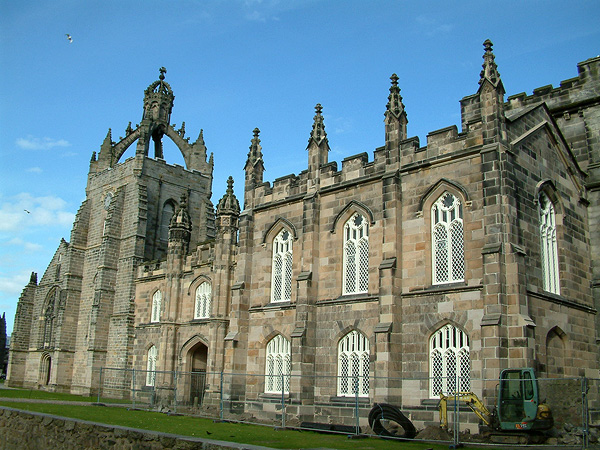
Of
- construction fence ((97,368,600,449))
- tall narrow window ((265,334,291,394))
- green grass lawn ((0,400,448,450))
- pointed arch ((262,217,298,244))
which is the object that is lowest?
green grass lawn ((0,400,448,450))

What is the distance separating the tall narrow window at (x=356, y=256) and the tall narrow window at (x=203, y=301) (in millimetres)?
11107

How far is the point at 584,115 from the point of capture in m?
24.2

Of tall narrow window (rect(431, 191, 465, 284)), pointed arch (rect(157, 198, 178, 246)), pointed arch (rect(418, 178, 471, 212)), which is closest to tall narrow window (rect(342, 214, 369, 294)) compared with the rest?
pointed arch (rect(418, 178, 471, 212))

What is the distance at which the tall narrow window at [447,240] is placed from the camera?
2034 cm

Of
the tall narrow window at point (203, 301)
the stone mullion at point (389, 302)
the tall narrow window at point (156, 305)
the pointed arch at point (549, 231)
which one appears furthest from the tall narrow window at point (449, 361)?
the tall narrow window at point (156, 305)

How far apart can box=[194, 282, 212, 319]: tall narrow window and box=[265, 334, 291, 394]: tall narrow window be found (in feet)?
23.5

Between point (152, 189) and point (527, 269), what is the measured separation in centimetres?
3188

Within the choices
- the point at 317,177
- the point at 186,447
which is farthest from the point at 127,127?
the point at 186,447

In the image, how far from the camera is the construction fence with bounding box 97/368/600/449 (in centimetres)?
1645

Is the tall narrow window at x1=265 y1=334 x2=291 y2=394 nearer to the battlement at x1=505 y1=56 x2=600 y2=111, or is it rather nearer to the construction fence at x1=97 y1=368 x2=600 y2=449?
the construction fence at x1=97 y1=368 x2=600 y2=449

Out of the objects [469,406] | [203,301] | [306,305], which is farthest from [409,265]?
[203,301]

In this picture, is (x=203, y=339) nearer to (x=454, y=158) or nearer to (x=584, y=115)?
(x=454, y=158)

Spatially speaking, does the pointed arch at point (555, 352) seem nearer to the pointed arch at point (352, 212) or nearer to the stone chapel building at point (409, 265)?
the stone chapel building at point (409, 265)

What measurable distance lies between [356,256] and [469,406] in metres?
7.55
